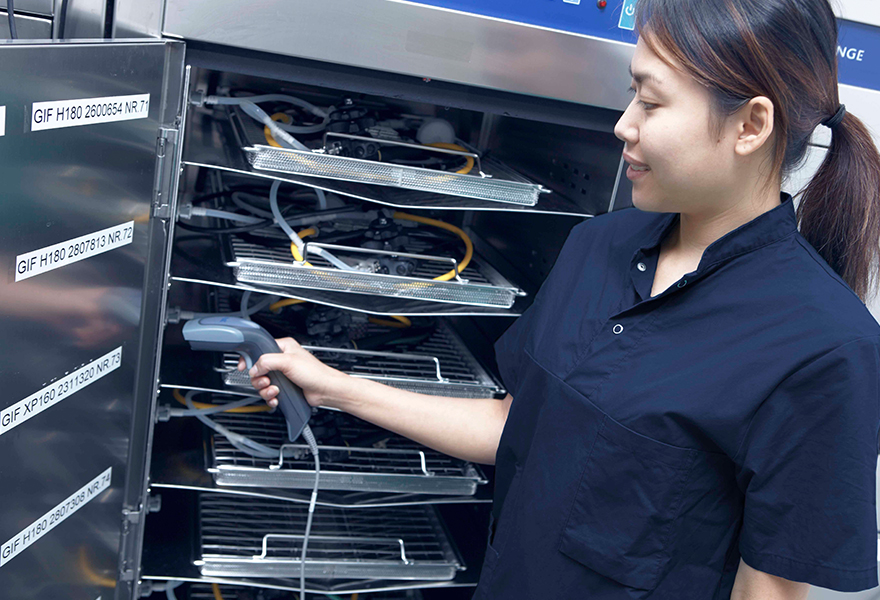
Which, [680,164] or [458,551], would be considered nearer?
[680,164]

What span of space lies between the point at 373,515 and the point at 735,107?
3.48 feet

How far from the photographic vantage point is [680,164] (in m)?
0.83

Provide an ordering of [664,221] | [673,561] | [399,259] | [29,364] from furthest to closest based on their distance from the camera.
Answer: [399,259] < [664,221] < [673,561] < [29,364]

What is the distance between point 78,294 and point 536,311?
0.59m

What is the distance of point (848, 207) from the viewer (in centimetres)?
90

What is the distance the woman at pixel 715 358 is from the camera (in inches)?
30.9

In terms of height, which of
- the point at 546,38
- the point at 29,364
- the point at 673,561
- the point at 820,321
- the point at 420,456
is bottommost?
the point at 420,456

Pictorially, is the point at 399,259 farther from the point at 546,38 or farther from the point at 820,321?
the point at 820,321

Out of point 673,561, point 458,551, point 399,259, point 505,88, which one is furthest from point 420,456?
point 505,88

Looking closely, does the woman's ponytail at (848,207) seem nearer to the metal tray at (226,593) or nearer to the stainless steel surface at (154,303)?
the stainless steel surface at (154,303)

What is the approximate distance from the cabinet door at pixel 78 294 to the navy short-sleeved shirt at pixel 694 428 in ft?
1.69

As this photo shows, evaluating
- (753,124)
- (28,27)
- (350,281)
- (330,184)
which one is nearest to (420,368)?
(350,281)

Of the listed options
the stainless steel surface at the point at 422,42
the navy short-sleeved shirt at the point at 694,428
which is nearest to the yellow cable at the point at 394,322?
the navy short-sleeved shirt at the point at 694,428

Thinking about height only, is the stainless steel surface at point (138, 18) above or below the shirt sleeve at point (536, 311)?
above
